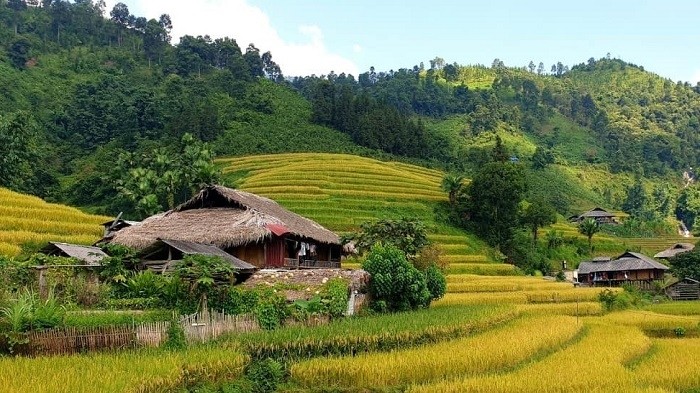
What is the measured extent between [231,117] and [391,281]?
56.9 meters

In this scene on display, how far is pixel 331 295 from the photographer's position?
19.5m

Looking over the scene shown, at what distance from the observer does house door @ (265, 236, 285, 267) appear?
2425 cm

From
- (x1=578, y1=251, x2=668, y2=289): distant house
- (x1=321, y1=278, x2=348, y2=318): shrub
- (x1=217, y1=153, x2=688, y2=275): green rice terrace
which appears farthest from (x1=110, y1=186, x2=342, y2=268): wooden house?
(x1=578, y1=251, x2=668, y2=289): distant house

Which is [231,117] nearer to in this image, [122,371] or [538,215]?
[538,215]

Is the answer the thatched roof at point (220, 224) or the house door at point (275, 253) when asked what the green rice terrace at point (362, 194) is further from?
the house door at point (275, 253)

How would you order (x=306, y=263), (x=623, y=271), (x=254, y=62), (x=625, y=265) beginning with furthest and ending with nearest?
(x=254, y=62)
(x=623, y=271)
(x=625, y=265)
(x=306, y=263)

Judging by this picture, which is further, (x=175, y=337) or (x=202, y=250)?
(x=202, y=250)

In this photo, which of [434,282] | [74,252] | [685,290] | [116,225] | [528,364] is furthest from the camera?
[685,290]

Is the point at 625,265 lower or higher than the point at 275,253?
lower

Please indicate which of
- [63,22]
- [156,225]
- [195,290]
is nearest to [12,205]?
[156,225]

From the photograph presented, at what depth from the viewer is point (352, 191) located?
50.6 metres

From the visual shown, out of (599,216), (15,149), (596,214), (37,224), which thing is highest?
(15,149)

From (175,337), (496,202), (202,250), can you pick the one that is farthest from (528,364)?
(496,202)

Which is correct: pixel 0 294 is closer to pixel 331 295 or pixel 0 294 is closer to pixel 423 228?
pixel 331 295
